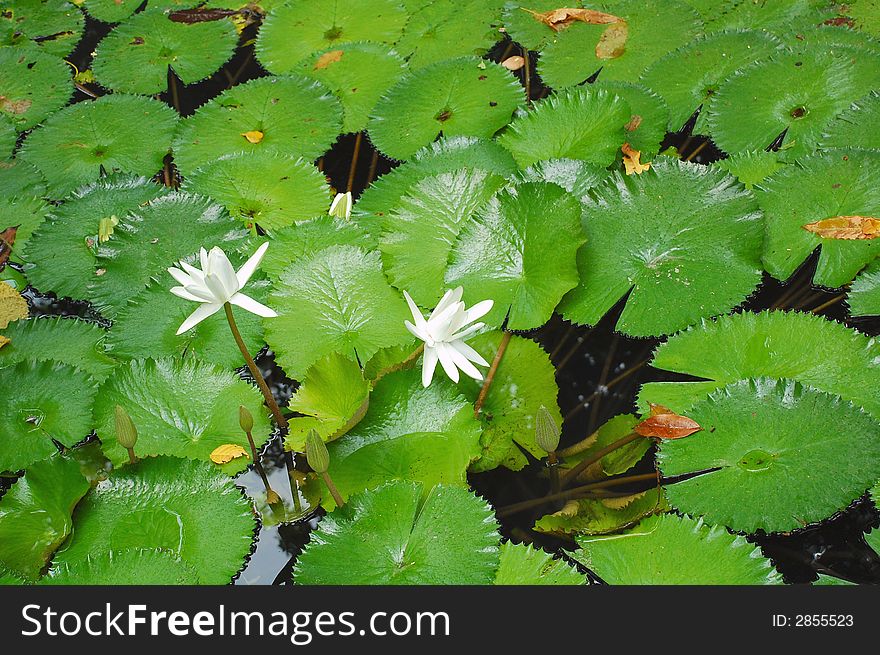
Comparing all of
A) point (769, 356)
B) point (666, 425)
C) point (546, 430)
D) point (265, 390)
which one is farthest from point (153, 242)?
point (769, 356)

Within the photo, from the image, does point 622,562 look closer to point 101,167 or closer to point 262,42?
point 101,167

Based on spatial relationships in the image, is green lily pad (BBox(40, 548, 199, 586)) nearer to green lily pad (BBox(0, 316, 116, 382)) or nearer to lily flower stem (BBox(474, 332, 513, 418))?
green lily pad (BBox(0, 316, 116, 382))

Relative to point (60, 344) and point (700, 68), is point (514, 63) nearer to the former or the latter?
point (700, 68)

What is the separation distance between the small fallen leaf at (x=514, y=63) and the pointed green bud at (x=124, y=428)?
2.53m

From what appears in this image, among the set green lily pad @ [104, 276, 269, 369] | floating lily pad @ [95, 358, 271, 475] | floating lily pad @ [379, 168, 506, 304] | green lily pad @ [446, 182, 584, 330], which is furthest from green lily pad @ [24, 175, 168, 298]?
green lily pad @ [446, 182, 584, 330]

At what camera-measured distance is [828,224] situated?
8.23 ft

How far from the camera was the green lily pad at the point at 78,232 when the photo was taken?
2775 mm

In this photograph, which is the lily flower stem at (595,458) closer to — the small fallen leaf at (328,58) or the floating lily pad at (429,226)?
the floating lily pad at (429,226)

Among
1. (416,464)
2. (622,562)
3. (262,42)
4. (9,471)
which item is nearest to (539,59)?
(262,42)

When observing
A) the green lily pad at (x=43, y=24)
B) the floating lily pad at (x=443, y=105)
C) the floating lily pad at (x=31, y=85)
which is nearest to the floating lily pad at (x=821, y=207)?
the floating lily pad at (x=443, y=105)

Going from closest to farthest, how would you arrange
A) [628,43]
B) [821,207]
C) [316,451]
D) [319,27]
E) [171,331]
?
[316,451] → [171,331] → [821,207] → [628,43] → [319,27]

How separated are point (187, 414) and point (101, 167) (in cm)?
154

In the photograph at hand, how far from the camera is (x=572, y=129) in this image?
2920mm

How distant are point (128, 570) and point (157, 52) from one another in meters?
2.94
